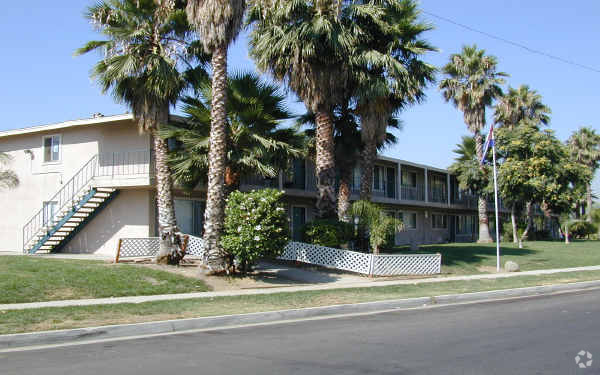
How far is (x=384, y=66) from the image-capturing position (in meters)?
21.2

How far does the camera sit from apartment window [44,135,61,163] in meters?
24.3

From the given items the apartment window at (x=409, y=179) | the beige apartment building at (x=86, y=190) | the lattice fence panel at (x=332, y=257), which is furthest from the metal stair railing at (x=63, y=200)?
the apartment window at (x=409, y=179)

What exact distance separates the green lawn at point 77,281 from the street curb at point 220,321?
4.09 meters

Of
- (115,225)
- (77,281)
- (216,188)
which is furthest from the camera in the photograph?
(115,225)

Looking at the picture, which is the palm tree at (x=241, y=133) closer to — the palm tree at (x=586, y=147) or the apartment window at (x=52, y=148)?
the apartment window at (x=52, y=148)

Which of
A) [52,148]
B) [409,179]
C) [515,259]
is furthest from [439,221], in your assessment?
[52,148]

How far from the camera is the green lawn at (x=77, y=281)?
12.7 metres

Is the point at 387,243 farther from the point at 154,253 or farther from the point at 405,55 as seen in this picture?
the point at 154,253

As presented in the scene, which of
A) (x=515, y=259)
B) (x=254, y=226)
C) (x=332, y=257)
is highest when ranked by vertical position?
(x=254, y=226)

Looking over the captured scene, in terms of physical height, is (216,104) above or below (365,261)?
above

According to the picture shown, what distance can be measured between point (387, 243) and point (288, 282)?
7.63 meters

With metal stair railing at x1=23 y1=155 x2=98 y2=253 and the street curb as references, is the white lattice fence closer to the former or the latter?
the street curb

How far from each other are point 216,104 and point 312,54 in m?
4.82

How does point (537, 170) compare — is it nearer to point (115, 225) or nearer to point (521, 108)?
point (521, 108)
